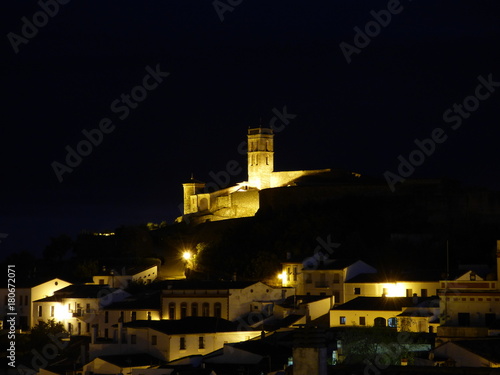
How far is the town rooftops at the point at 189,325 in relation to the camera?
44594 millimetres

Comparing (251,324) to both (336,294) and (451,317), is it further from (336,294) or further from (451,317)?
(451,317)

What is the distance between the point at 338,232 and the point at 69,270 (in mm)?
16317

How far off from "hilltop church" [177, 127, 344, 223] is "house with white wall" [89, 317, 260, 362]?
30785mm

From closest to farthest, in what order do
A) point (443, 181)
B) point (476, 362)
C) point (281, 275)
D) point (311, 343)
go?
point (311, 343)
point (476, 362)
point (281, 275)
point (443, 181)

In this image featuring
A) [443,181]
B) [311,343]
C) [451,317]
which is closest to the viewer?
[311,343]

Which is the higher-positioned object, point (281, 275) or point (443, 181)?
point (443, 181)

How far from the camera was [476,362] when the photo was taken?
1145 inches

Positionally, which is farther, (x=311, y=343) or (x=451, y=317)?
(x=451, y=317)

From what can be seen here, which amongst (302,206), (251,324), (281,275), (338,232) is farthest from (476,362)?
(302,206)

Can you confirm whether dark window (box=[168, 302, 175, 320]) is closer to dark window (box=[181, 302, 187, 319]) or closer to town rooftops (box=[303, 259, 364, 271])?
dark window (box=[181, 302, 187, 319])

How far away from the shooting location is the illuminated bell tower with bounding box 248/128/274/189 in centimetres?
8250

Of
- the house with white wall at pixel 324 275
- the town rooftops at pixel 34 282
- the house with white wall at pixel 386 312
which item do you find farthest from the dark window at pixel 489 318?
the town rooftops at pixel 34 282

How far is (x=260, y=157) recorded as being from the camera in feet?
273

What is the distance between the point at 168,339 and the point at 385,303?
9.57 meters
